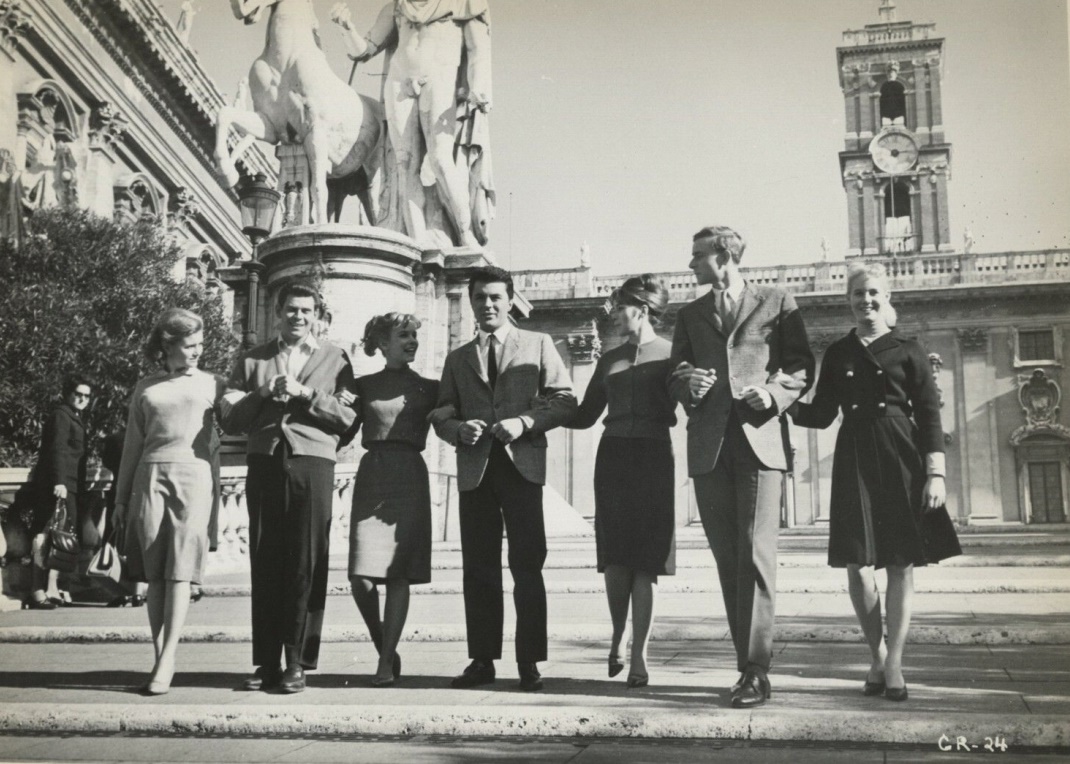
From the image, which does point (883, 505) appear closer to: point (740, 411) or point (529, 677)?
point (740, 411)

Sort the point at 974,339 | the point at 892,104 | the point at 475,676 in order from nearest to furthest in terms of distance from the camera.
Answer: the point at 475,676 < the point at 974,339 < the point at 892,104

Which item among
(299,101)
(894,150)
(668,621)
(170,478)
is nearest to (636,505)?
(668,621)

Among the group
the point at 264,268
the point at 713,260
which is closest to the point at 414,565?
the point at 713,260

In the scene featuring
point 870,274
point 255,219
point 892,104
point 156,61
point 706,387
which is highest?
point 892,104

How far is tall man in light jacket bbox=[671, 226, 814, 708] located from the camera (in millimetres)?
4441

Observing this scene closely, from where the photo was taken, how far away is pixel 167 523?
495 cm

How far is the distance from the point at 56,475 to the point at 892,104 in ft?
165

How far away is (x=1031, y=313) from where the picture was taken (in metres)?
41.9

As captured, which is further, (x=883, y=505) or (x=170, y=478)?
(x=170, y=478)

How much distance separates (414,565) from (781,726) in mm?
2067

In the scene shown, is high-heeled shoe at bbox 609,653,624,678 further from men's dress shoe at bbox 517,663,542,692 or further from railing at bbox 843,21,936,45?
railing at bbox 843,21,936,45

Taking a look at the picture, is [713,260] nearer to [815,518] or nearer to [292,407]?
[292,407]

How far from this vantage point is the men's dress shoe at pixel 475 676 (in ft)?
15.4

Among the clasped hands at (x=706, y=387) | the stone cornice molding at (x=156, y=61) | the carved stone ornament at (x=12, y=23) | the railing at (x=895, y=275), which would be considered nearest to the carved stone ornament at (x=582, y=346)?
the railing at (x=895, y=275)
